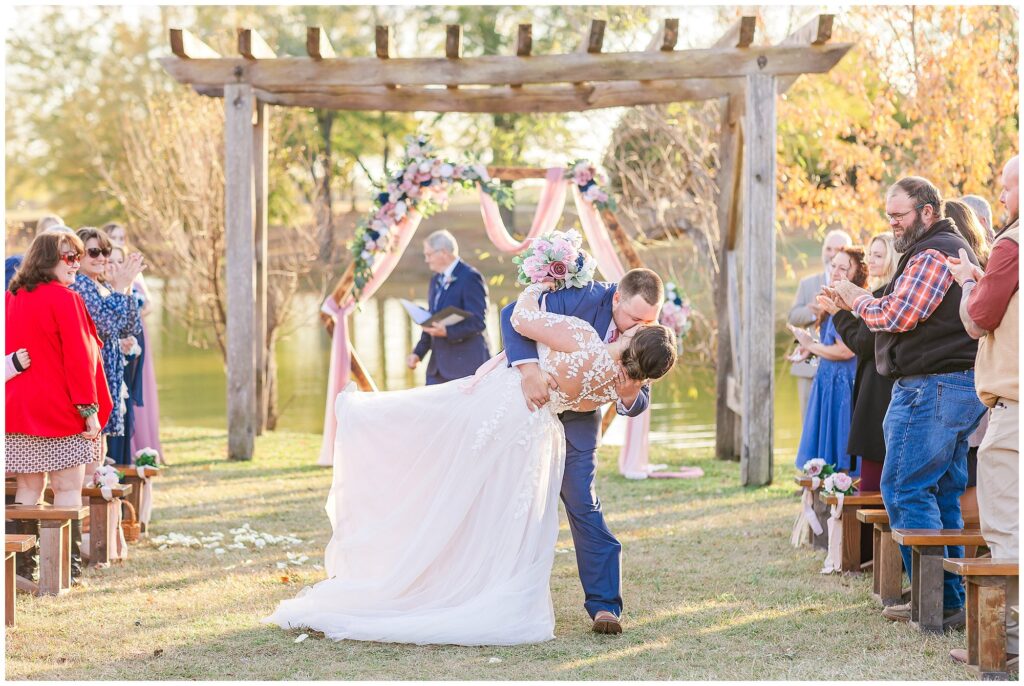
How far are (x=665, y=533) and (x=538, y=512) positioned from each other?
2582 mm

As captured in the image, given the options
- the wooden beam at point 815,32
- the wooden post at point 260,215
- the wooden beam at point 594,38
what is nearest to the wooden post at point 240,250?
the wooden post at point 260,215

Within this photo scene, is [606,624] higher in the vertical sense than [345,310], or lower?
lower

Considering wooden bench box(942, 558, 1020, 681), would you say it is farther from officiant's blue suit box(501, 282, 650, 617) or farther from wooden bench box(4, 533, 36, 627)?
wooden bench box(4, 533, 36, 627)

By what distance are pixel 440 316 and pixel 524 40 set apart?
2.10 meters

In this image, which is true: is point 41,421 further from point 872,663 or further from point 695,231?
point 695,231

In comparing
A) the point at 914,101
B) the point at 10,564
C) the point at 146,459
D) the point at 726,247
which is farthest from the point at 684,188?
the point at 10,564

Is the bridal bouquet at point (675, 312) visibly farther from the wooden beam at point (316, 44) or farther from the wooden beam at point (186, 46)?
the wooden beam at point (186, 46)

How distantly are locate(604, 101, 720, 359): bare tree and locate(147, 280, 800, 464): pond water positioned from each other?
1260mm

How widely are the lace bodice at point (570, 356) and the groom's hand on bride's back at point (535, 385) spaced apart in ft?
0.10

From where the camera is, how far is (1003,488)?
14.3 feet

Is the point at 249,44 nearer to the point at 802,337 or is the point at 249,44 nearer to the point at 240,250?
the point at 240,250

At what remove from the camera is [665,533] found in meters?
7.30

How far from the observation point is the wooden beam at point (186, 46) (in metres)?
8.95

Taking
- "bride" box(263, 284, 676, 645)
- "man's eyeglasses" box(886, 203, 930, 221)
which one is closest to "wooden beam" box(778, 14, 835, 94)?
"man's eyeglasses" box(886, 203, 930, 221)
